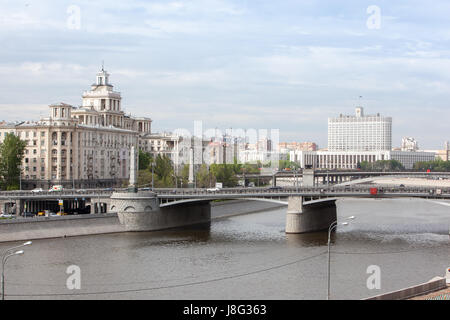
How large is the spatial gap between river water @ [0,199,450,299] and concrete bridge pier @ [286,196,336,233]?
1389 millimetres

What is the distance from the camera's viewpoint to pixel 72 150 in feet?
276

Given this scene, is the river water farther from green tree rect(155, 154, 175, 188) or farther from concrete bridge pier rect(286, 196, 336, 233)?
green tree rect(155, 154, 175, 188)

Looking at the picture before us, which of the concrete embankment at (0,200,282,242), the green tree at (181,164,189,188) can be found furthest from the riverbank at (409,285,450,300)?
the green tree at (181,164,189,188)

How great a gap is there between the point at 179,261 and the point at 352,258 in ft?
33.1

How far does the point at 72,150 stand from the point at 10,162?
9.73 m

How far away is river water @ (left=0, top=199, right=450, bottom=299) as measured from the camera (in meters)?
32.8

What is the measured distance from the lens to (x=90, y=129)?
8806cm

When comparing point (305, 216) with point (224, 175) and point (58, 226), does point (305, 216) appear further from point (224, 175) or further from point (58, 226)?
point (224, 175)

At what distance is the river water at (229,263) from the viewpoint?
3284 centimetres

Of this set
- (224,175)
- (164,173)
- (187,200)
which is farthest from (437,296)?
(224,175)

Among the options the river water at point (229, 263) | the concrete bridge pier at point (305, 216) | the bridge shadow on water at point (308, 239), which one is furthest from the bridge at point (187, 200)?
the river water at point (229, 263)

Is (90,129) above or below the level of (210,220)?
above
